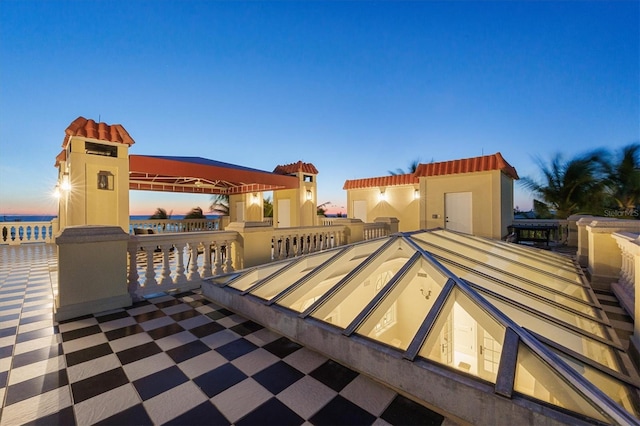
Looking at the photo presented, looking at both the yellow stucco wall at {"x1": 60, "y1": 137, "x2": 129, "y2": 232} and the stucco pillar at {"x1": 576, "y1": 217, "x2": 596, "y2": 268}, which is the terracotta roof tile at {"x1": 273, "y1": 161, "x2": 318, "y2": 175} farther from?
the stucco pillar at {"x1": 576, "y1": 217, "x2": 596, "y2": 268}

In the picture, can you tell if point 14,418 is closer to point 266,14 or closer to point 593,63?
point 266,14

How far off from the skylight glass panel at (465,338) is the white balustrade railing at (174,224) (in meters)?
10.5

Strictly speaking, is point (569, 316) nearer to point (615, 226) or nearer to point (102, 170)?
point (615, 226)

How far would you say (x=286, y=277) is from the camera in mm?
3174

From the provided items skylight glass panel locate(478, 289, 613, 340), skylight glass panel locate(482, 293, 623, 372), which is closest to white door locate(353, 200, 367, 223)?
skylight glass panel locate(478, 289, 613, 340)

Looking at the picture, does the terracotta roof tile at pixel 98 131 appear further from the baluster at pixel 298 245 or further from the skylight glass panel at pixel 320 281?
the skylight glass panel at pixel 320 281

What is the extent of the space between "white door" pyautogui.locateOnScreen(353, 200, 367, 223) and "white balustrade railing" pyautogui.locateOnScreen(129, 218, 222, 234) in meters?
7.00

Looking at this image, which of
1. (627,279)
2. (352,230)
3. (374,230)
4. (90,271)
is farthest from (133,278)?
(627,279)

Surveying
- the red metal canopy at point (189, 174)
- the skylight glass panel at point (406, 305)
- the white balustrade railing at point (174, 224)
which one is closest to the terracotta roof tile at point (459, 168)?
the red metal canopy at point (189, 174)

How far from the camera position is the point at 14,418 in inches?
51.8

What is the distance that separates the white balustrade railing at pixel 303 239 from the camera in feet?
16.5

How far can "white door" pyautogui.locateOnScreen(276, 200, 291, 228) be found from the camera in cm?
1059

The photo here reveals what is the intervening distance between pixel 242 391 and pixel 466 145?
18.4 m

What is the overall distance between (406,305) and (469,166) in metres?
6.92
